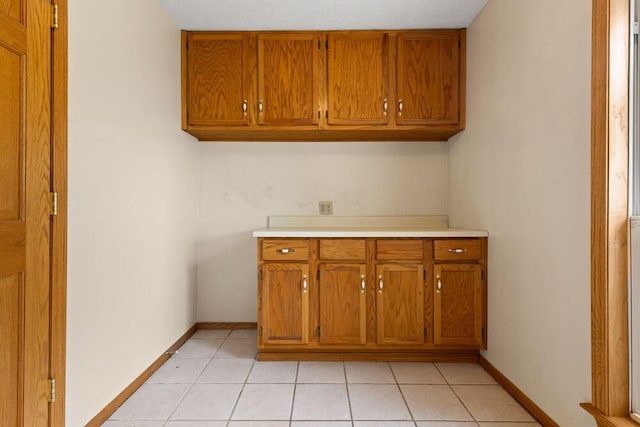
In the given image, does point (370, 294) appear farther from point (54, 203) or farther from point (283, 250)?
point (54, 203)

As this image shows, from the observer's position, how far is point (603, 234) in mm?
1395

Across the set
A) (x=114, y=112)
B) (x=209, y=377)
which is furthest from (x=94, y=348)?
(x=114, y=112)

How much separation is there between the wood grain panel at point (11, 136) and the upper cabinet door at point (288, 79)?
1.64 m

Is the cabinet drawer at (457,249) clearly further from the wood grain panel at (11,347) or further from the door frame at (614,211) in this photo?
the wood grain panel at (11,347)

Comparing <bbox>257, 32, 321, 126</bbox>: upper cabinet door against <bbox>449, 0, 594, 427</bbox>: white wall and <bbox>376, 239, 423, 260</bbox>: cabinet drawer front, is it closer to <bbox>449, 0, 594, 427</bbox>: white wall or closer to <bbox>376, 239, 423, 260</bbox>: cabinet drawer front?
<bbox>376, 239, 423, 260</bbox>: cabinet drawer front

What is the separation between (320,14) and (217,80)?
0.91m

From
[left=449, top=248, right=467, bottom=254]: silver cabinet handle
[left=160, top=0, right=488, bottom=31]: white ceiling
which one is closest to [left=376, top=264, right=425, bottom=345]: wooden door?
[left=449, top=248, right=467, bottom=254]: silver cabinet handle

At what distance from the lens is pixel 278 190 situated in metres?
3.21

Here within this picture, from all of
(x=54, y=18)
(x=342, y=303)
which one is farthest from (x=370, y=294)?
(x=54, y=18)

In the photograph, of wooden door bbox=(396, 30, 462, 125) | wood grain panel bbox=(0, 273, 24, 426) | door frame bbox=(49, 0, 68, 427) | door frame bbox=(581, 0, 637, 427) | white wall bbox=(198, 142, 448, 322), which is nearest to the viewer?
wood grain panel bbox=(0, 273, 24, 426)

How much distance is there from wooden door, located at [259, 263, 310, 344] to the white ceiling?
172cm

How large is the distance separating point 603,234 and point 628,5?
86cm

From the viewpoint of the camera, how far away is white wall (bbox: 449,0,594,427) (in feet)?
5.07

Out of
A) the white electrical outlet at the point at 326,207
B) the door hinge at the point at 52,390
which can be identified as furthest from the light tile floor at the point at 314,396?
the white electrical outlet at the point at 326,207
